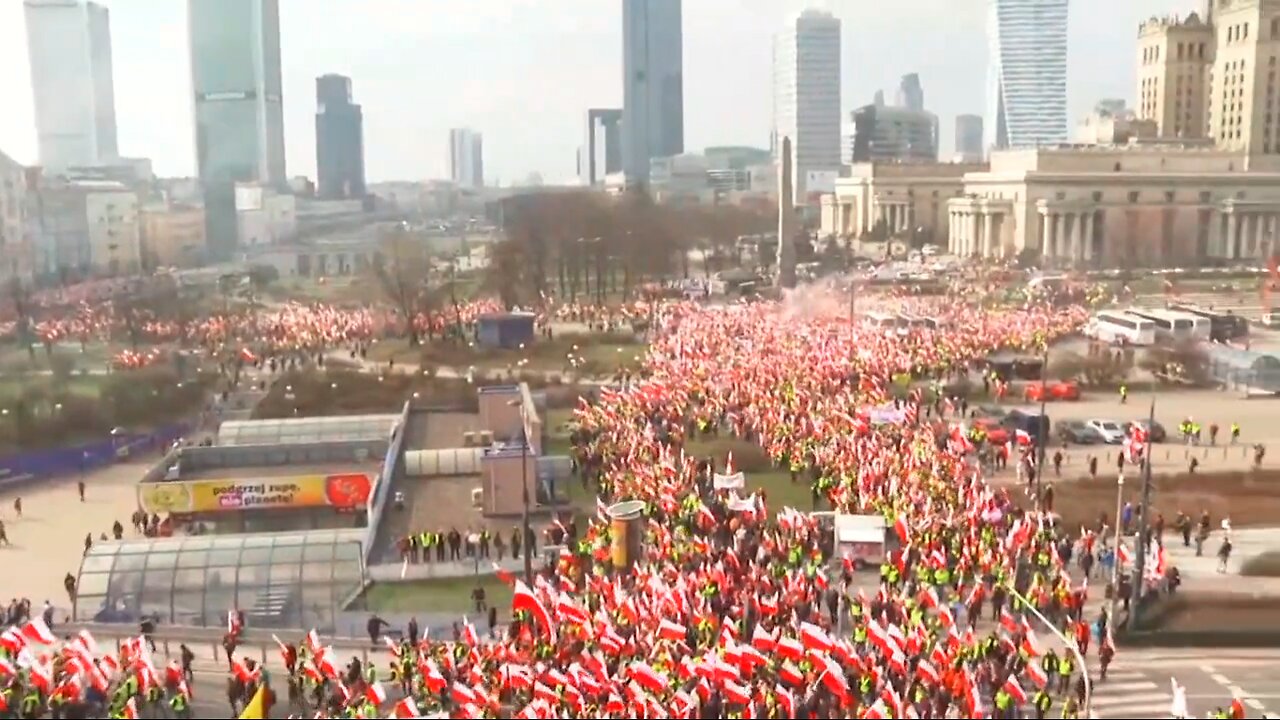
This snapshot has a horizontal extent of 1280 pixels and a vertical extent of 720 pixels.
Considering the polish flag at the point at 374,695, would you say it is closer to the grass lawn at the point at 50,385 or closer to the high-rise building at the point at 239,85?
the grass lawn at the point at 50,385

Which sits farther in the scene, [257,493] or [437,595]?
[257,493]

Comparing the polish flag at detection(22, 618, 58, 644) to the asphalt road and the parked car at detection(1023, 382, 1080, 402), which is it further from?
the parked car at detection(1023, 382, 1080, 402)

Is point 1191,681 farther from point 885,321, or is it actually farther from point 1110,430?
point 885,321

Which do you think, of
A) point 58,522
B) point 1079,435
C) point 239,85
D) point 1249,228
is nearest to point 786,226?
point 1249,228

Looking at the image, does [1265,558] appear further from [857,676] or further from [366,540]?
[366,540]

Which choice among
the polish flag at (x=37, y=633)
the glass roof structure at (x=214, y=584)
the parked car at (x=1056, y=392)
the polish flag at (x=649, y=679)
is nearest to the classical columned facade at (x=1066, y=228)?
the parked car at (x=1056, y=392)

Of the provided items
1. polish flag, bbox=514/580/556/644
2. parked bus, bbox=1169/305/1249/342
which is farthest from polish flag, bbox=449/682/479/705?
parked bus, bbox=1169/305/1249/342
